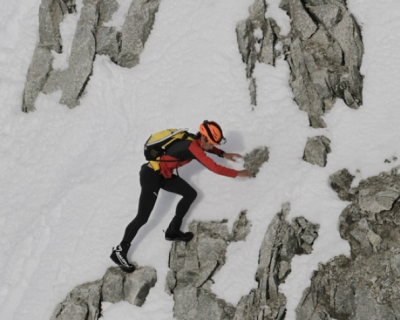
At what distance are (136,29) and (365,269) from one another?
11365 millimetres

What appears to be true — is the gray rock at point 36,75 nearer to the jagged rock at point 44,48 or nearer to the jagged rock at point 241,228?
the jagged rock at point 44,48

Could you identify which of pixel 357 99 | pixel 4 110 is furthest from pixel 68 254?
pixel 357 99

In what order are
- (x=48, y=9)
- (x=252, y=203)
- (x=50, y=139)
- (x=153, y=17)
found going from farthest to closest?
(x=48, y=9)
(x=153, y=17)
(x=50, y=139)
(x=252, y=203)

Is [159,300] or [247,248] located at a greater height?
[247,248]

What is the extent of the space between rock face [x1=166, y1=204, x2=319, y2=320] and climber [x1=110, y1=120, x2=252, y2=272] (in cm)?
52

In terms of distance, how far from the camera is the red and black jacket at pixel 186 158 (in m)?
11.3

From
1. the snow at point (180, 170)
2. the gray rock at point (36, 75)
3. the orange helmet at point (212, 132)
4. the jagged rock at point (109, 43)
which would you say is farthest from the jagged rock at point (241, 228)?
the gray rock at point (36, 75)

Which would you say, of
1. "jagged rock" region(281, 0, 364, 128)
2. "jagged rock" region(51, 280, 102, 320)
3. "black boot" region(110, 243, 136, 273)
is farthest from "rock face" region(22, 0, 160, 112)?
"jagged rock" region(51, 280, 102, 320)

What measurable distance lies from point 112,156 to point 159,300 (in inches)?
→ 207

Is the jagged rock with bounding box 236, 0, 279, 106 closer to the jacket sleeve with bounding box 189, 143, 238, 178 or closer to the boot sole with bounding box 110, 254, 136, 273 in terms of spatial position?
the jacket sleeve with bounding box 189, 143, 238, 178

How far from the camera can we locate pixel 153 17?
1758 centimetres

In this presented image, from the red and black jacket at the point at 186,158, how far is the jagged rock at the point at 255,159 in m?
1.55

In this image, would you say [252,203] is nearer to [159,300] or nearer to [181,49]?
[159,300]

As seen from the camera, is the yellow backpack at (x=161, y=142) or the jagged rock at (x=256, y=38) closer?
the yellow backpack at (x=161, y=142)
